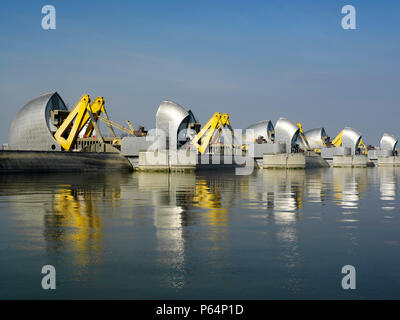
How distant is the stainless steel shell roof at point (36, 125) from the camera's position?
7534cm

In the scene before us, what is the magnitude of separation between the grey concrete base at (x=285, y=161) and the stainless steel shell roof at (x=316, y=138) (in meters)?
61.4

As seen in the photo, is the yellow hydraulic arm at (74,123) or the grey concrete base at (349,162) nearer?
the yellow hydraulic arm at (74,123)

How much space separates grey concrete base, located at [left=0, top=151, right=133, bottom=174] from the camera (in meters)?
54.8

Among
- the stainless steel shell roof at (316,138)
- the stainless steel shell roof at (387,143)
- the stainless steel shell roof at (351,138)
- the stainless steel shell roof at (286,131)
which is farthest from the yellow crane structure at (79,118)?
the stainless steel shell roof at (387,143)

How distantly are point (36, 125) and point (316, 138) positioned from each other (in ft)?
322

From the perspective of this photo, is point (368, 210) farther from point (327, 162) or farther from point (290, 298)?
point (327, 162)

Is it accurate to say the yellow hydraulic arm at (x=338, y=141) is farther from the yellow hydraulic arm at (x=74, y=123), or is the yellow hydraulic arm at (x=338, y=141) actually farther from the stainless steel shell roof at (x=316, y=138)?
the yellow hydraulic arm at (x=74, y=123)

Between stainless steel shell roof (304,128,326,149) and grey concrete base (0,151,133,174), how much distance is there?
91.6 metres

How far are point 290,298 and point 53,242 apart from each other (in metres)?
6.31

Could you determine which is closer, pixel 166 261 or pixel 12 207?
pixel 166 261

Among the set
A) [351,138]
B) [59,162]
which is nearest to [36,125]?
[59,162]

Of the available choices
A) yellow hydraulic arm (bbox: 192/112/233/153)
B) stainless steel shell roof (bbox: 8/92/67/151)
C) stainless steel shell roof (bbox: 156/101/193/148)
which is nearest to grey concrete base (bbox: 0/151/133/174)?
stainless steel shell roof (bbox: 8/92/67/151)
